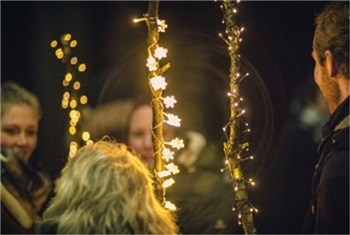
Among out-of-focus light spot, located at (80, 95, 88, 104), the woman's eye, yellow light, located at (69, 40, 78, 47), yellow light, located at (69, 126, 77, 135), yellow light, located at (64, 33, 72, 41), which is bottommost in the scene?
the woman's eye

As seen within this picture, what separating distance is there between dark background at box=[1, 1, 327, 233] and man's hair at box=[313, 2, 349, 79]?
136cm

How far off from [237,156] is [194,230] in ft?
3.31

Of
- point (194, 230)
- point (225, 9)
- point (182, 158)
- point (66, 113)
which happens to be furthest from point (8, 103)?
point (225, 9)

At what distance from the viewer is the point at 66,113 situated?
3.81 metres

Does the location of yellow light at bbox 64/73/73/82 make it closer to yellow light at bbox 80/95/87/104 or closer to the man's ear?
yellow light at bbox 80/95/87/104

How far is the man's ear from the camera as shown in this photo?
2.38m

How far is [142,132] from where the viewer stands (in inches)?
137

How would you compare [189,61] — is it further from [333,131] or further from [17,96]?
[333,131]

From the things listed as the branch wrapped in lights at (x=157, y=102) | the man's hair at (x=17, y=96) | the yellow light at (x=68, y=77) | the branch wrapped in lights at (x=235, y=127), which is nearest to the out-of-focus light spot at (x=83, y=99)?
the yellow light at (x=68, y=77)

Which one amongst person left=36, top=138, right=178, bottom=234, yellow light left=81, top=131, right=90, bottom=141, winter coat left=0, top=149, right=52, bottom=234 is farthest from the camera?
yellow light left=81, top=131, right=90, bottom=141

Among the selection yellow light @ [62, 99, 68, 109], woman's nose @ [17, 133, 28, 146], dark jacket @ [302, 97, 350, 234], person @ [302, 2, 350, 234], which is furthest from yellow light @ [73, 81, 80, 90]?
dark jacket @ [302, 97, 350, 234]

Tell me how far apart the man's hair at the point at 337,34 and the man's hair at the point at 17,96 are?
185cm

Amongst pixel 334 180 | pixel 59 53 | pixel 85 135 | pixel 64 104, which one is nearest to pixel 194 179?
pixel 85 135

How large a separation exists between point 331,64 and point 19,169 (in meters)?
1.83
